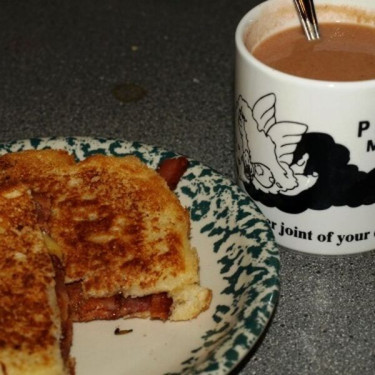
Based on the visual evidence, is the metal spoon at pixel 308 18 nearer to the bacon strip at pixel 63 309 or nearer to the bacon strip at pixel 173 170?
the bacon strip at pixel 173 170

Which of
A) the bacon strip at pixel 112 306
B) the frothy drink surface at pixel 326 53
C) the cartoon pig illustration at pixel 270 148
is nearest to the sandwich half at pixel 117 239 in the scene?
the bacon strip at pixel 112 306

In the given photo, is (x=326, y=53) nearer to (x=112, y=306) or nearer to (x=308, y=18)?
(x=308, y=18)

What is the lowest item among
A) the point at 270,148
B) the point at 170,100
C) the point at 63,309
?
the point at 170,100

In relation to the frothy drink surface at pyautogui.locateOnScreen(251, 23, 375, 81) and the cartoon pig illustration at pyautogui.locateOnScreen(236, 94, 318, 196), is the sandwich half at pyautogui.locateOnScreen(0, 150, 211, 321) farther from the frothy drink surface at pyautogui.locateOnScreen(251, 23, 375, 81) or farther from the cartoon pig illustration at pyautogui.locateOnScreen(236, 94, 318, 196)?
the frothy drink surface at pyautogui.locateOnScreen(251, 23, 375, 81)

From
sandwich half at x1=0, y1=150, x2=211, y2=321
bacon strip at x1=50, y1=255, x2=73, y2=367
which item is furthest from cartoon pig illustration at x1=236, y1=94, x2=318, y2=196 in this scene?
bacon strip at x1=50, y1=255, x2=73, y2=367

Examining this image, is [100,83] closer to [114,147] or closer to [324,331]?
[114,147]

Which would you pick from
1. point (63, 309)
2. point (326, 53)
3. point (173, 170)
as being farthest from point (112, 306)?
point (326, 53)

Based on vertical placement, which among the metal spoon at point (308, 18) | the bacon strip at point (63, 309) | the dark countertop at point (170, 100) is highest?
the metal spoon at point (308, 18)

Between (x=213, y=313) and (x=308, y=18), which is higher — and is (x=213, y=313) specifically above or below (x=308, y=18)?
below
